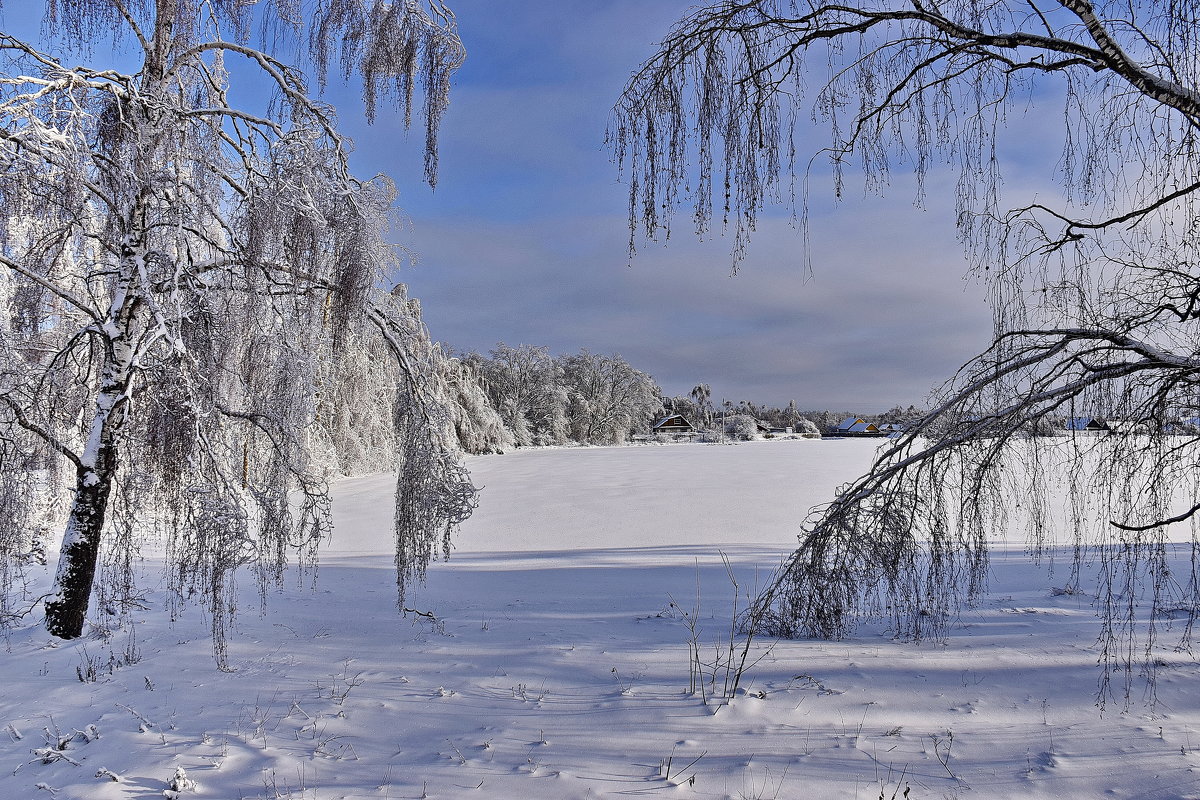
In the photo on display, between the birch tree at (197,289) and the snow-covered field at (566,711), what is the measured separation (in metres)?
0.69

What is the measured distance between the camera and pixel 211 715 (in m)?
3.54

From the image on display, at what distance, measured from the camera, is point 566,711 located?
354cm

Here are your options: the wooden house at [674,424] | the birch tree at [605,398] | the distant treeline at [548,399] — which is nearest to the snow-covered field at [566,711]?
the distant treeline at [548,399]

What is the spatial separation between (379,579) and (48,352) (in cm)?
402

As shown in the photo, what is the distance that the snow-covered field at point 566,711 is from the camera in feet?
9.23

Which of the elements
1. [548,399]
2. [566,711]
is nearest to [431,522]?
[566,711]

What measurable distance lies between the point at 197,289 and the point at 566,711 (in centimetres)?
332

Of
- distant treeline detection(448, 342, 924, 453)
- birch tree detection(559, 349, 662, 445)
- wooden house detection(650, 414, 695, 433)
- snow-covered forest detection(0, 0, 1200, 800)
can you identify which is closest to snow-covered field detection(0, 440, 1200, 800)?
snow-covered forest detection(0, 0, 1200, 800)

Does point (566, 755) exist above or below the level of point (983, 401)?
below

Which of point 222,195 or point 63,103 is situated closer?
point 63,103

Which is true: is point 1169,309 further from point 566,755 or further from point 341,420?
point 341,420

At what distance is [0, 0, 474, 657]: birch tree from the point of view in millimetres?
3510

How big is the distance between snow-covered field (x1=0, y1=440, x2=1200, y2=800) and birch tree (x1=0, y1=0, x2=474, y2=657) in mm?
693

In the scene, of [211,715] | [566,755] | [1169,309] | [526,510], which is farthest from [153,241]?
[526,510]
